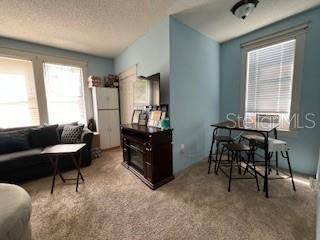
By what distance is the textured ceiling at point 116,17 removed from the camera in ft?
6.23

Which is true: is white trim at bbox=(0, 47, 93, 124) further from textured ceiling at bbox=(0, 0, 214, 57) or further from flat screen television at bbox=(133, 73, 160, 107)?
flat screen television at bbox=(133, 73, 160, 107)

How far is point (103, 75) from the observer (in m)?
4.02

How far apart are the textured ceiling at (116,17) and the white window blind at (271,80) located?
0.48m

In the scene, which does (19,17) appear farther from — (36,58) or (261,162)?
(261,162)

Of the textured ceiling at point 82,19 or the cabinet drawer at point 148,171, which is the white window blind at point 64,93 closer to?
the textured ceiling at point 82,19

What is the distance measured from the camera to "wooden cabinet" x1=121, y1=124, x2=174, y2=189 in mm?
2027

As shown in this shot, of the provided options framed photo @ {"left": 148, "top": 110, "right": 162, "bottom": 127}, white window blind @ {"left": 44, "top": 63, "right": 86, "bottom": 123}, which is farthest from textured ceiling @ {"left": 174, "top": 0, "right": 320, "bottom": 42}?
white window blind @ {"left": 44, "top": 63, "right": 86, "bottom": 123}

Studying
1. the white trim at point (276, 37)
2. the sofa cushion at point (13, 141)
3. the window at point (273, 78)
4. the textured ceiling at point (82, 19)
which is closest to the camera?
the textured ceiling at point (82, 19)

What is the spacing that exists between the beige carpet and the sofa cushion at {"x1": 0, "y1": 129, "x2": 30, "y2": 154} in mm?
710

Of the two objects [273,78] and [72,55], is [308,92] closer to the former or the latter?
[273,78]

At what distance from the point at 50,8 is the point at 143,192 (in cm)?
286

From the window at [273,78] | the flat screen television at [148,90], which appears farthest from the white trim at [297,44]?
the flat screen television at [148,90]

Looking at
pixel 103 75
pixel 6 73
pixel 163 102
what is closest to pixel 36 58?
pixel 6 73

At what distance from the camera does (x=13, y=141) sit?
2.48 m
